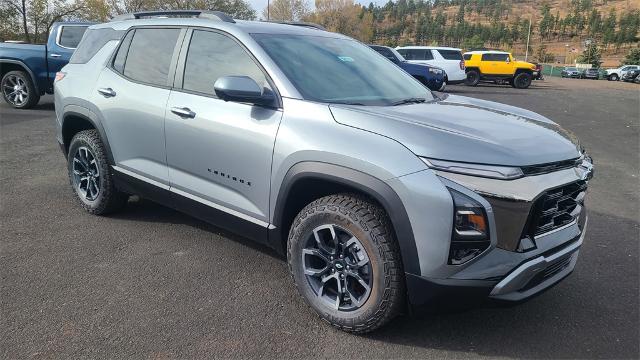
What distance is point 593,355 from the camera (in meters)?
2.70

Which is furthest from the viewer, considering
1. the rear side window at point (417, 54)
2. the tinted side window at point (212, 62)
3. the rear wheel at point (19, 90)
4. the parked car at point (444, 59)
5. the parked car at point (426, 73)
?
the rear side window at point (417, 54)

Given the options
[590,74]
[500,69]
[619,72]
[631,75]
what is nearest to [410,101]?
[500,69]

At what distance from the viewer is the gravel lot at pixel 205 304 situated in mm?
2705

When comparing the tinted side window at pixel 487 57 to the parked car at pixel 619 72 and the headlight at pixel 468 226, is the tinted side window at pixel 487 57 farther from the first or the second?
the parked car at pixel 619 72

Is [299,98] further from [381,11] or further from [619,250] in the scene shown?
[381,11]

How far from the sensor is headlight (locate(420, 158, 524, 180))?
2400 mm

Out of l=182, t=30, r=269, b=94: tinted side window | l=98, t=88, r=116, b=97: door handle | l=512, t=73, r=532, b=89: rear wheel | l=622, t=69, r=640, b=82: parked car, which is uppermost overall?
l=182, t=30, r=269, b=94: tinted side window

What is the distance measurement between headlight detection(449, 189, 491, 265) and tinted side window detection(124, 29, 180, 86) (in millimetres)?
2488

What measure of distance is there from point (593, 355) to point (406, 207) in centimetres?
136

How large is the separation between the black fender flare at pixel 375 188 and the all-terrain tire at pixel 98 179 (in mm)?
2214

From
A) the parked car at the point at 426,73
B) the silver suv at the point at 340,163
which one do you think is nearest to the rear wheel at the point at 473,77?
the parked car at the point at 426,73

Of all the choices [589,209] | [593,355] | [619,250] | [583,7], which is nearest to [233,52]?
[593,355]

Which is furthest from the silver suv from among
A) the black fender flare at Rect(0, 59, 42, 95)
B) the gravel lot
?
the black fender flare at Rect(0, 59, 42, 95)

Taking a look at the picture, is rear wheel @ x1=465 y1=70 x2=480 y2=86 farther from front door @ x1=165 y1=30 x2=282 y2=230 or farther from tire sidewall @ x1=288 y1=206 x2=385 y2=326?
tire sidewall @ x1=288 y1=206 x2=385 y2=326
